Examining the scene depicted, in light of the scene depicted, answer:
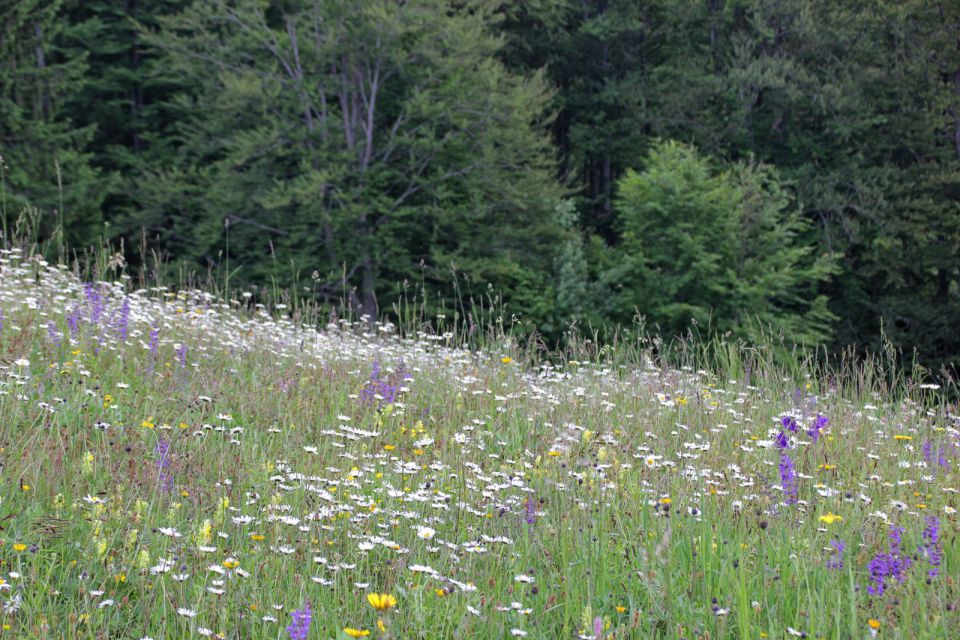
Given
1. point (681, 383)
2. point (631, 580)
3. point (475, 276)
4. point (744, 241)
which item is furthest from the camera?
point (744, 241)

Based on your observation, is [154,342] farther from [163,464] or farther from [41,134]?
[41,134]

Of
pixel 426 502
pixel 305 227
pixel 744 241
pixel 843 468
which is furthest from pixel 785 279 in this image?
A: pixel 426 502

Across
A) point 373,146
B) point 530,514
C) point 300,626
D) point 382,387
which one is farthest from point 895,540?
point 373,146

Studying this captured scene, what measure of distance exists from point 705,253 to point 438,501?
2039 centimetres

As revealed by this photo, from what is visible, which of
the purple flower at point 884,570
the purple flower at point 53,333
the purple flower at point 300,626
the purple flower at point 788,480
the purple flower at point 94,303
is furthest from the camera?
the purple flower at point 94,303

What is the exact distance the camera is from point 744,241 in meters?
24.0

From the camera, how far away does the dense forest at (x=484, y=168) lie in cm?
2308

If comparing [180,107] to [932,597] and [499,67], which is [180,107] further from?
[932,597]

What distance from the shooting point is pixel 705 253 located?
23094 mm

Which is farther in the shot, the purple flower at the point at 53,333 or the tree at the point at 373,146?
the tree at the point at 373,146

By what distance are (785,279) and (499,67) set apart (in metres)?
9.12

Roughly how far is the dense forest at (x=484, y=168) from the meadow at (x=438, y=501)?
1576cm

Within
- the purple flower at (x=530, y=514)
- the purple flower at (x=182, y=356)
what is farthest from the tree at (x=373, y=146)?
the purple flower at (x=530, y=514)

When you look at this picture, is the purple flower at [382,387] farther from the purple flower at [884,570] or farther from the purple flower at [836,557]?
the purple flower at [884,570]
